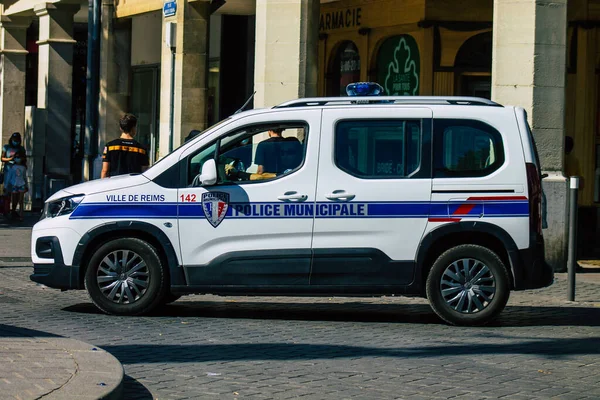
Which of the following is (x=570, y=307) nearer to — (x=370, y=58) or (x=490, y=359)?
(x=490, y=359)

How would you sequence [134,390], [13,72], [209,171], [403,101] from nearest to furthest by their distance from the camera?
[134,390], [209,171], [403,101], [13,72]

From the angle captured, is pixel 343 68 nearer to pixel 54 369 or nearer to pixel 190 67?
pixel 190 67

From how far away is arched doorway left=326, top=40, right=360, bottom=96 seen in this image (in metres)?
23.5

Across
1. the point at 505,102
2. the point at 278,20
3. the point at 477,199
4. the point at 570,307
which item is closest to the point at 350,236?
the point at 477,199

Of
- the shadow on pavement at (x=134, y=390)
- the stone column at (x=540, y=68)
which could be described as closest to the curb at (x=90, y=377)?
the shadow on pavement at (x=134, y=390)

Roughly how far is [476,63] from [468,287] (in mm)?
10851

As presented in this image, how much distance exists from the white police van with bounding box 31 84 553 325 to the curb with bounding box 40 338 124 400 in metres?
2.58

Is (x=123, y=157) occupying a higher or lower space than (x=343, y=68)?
lower

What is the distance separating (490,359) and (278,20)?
10.0 metres

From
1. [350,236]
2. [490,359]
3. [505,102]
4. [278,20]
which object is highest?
[278,20]

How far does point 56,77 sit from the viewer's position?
2966 cm

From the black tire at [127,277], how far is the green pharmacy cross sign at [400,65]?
37.1 feet

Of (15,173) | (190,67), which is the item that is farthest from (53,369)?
(15,173)

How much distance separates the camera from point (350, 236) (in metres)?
10.6
